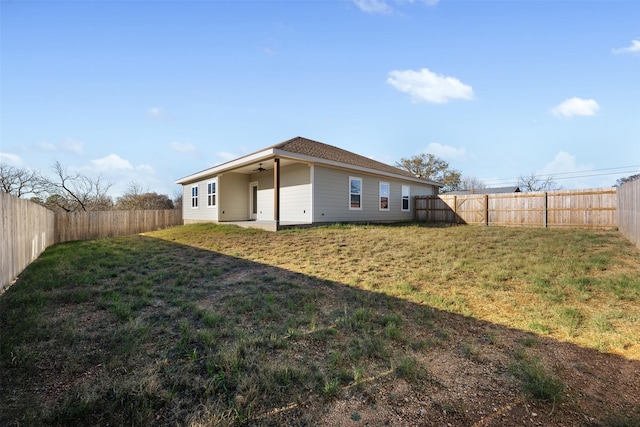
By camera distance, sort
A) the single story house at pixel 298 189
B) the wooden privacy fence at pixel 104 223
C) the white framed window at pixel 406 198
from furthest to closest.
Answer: the white framed window at pixel 406 198
the wooden privacy fence at pixel 104 223
the single story house at pixel 298 189

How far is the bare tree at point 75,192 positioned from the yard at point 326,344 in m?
20.3

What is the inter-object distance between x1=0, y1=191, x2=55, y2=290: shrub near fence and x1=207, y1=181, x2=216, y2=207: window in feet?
26.4

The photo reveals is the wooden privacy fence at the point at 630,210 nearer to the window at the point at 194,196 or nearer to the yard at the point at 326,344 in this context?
the yard at the point at 326,344

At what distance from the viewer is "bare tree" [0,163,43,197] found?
1872 centimetres

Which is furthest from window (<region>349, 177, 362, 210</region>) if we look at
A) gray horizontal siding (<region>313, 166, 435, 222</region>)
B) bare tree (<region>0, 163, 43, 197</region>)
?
bare tree (<region>0, 163, 43, 197</region>)

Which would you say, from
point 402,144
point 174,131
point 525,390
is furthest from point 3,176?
point 402,144

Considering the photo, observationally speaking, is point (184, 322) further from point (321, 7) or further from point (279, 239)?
point (321, 7)

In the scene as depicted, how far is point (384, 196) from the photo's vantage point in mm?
15648

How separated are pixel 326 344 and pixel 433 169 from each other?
1410 inches

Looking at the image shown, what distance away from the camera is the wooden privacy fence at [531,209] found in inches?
466

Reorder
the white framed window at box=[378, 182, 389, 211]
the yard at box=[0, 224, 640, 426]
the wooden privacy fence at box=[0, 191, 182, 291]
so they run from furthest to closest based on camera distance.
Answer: the white framed window at box=[378, 182, 389, 211]
the wooden privacy fence at box=[0, 191, 182, 291]
the yard at box=[0, 224, 640, 426]

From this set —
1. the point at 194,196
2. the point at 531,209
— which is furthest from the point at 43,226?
the point at 531,209

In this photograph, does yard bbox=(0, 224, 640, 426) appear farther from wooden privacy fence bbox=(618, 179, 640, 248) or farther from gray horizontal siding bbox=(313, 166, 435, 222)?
gray horizontal siding bbox=(313, 166, 435, 222)

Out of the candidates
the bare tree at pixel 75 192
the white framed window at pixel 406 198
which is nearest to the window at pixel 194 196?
the bare tree at pixel 75 192
